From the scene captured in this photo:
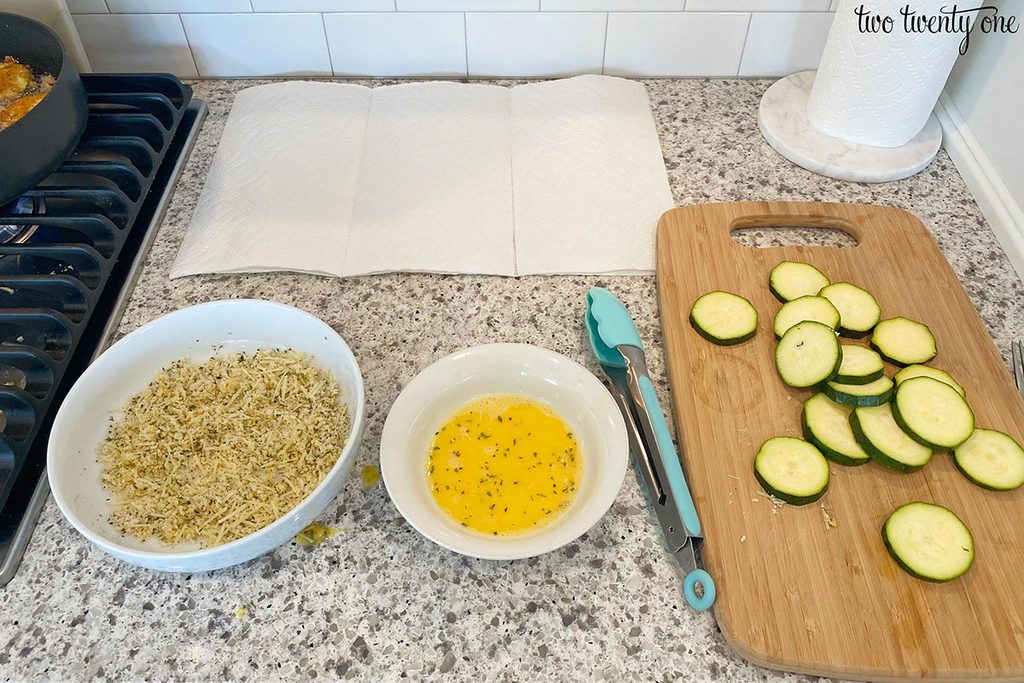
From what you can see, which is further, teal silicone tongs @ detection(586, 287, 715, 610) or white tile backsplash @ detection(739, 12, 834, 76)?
white tile backsplash @ detection(739, 12, 834, 76)

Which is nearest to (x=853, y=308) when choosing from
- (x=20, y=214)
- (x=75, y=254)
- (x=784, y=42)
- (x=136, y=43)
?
(x=784, y=42)

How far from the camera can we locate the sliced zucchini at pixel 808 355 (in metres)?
0.80

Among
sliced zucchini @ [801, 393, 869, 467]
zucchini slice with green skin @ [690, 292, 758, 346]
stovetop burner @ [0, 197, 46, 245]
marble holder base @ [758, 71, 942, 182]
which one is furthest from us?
marble holder base @ [758, 71, 942, 182]

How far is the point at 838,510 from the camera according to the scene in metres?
0.73

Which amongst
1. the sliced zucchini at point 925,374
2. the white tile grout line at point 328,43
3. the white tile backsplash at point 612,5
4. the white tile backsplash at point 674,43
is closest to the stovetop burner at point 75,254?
the white tile grout line at point 328,43

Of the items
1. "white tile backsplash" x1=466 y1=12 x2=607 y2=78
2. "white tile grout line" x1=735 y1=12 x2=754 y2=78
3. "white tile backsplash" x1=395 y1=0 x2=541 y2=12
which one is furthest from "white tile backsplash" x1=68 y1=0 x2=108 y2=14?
"white tile grout line" x1=735 y1=12 x2=754 y2=78

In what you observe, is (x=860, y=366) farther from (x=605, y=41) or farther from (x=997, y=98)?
(x=605, y=41)

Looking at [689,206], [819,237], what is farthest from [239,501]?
[819,237]

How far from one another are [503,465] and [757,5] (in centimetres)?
92

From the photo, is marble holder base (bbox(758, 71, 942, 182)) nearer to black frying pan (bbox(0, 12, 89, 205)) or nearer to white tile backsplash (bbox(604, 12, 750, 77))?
white tile backsplash (bbox(604, 12, 750, 77))

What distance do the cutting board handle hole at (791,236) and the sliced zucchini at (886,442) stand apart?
320 mm

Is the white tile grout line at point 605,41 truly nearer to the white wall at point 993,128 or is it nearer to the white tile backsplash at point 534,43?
the white tile backsplash at point 534,43

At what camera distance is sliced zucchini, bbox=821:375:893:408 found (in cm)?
78

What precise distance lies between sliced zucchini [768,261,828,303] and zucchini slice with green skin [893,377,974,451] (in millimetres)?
177
